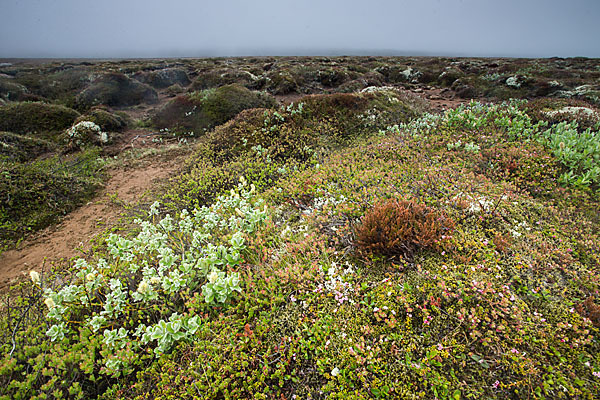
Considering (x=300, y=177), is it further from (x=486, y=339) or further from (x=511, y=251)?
(x=486, y=339)

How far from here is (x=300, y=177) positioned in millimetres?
6293

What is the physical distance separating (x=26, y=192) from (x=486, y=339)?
10.4 meters

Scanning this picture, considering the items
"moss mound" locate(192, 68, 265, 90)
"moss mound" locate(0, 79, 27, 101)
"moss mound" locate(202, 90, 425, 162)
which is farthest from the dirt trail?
"moss mound" locate(0, 79, 27, 101)

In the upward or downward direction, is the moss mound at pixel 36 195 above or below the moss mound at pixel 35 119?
below

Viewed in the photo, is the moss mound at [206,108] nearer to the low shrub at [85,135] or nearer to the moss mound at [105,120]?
the moss mound at [105,120]

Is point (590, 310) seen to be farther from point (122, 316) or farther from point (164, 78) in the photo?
point (164, 78)

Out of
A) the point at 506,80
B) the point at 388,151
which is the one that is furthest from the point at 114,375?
the point at 506,80

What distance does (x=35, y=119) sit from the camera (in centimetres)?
1312

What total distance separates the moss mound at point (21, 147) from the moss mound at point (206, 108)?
15.6 feet

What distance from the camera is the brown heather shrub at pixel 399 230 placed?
11.3 feet

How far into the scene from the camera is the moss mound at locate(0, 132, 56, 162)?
32.0 feet

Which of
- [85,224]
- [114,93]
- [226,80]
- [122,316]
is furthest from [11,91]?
[122,316]

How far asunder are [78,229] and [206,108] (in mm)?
9321

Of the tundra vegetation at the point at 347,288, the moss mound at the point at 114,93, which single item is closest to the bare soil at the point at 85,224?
the tundra vegetation at the point at 347,288
